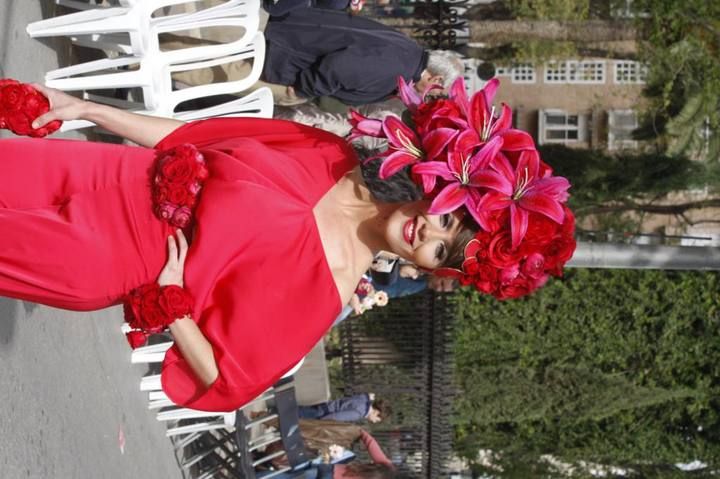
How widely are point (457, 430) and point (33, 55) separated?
15.8 m

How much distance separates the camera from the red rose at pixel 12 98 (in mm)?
3486

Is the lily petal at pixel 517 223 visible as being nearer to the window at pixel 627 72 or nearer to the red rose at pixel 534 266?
the red rose at pixel 534 266

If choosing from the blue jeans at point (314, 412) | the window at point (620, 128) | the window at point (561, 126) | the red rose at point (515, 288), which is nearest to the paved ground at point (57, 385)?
the red rose at point (515, 288)

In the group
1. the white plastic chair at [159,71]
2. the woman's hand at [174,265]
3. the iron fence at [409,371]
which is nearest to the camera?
the woman's hand at [174,265]

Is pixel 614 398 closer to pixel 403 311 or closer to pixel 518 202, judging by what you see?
pixel 403 311

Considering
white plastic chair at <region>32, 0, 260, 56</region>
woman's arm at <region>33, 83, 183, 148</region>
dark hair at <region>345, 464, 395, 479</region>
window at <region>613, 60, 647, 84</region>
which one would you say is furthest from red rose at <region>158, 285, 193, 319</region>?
window at <region>613, 60, 647, 84</region>

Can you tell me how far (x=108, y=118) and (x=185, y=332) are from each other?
0.84m

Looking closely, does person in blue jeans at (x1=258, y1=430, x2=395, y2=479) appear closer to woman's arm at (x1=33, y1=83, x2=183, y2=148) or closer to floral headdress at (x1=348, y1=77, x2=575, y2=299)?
woman's arm at (x1=33, y1=83, x2=183, y2=148)

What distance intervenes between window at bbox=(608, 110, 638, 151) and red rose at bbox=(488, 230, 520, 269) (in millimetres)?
24596

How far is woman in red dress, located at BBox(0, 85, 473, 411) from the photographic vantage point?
11.3 ft

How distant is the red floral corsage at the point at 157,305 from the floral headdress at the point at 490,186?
0.79 meters

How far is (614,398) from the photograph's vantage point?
62.4ft

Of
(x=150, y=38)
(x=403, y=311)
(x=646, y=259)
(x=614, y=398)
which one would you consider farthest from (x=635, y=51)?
(x=150, y=38)

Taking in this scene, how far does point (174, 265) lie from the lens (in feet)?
11.4
